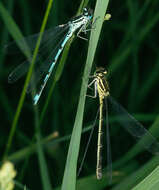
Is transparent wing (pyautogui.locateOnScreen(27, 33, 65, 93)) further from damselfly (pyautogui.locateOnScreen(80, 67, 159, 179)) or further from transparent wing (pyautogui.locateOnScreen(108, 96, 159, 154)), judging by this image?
transparent wing (pyautogui.locateOnScreen(108, 96, 159, 154))

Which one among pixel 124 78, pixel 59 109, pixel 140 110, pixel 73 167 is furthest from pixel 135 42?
pixel 73 167

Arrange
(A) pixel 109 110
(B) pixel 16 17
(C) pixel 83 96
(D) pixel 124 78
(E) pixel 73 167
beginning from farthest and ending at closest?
(B) pixel 16 17 → (D) pixel 124 78 → (A) pixel 109 110 → (C) pixel 83 96 → (E) pixel 73 167

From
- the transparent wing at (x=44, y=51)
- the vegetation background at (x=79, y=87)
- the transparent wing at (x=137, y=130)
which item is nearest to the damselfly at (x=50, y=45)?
the transparent wing at (x=44, y=51)

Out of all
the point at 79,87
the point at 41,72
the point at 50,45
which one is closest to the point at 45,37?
the point at 50,45

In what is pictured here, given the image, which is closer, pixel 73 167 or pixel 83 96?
pixel 73 167

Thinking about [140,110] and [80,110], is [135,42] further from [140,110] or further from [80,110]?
[80,110]

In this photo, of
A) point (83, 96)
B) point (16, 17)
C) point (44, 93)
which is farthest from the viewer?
point (16, 17)

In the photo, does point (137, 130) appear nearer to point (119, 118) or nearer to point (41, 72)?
point (119, 118)

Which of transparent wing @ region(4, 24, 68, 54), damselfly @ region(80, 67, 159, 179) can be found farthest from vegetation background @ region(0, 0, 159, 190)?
transparent wing @ region(4, 24, 68, 54)
